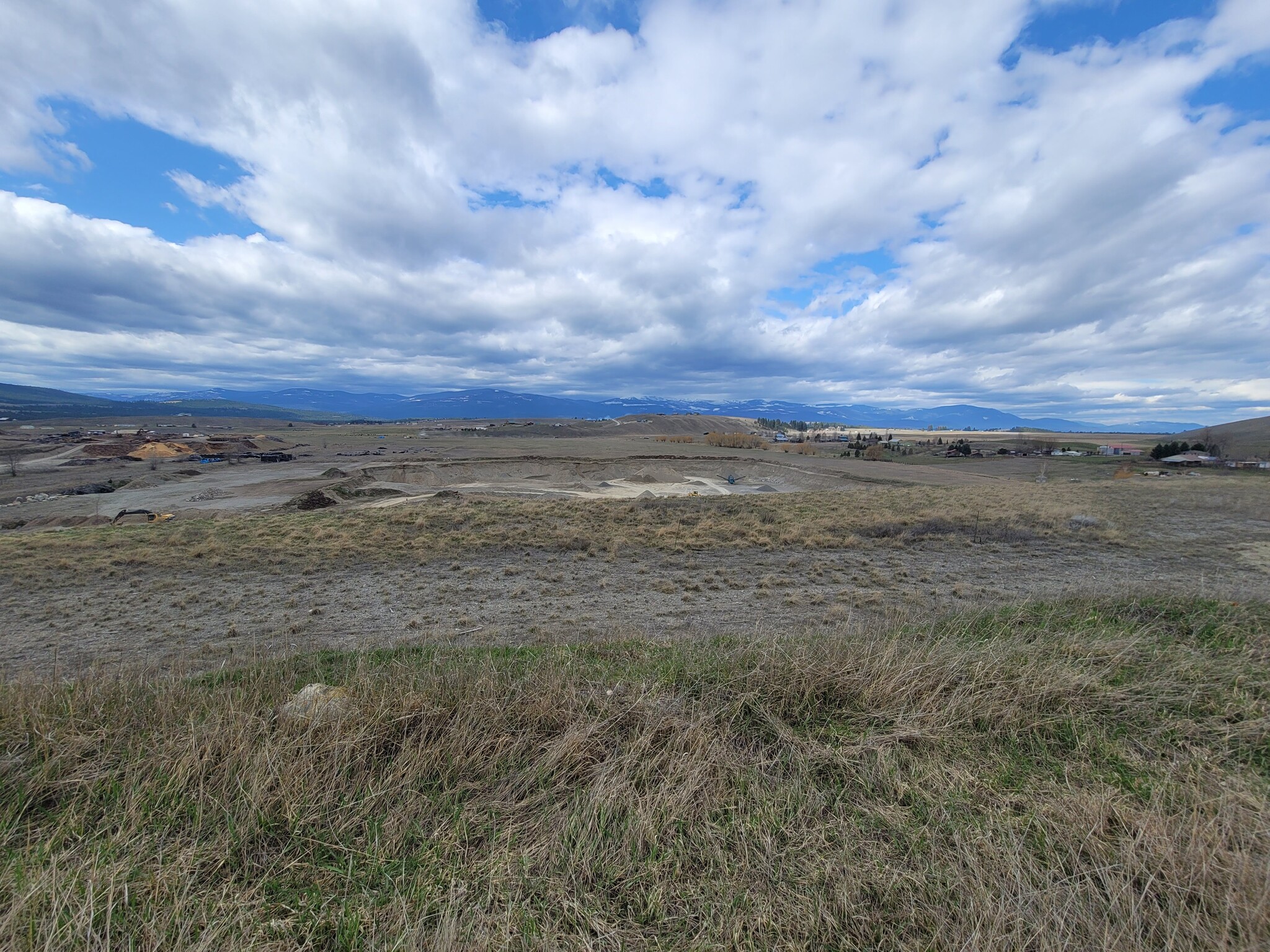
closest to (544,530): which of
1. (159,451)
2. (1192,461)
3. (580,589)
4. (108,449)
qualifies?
(580,589)

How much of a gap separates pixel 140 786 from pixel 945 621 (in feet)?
26.0

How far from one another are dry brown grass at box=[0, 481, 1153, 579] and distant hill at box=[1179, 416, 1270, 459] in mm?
59218

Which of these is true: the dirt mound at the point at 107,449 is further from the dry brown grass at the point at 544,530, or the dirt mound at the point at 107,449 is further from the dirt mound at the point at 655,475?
the dirt mound at the point at 655,475

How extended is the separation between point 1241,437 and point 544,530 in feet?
375

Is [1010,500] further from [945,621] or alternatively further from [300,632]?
[300,632]

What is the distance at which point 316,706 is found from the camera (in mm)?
3799

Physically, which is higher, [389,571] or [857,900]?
[857,900]

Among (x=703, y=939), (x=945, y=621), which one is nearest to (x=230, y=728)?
(x=703, y=939)

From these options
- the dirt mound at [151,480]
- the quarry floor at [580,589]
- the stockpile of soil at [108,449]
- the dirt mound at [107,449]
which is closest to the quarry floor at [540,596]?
the quarry floor at [580,589]

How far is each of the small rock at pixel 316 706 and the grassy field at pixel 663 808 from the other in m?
0.10

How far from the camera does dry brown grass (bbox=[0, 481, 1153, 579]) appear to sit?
45.2ft

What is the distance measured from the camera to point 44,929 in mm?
2070

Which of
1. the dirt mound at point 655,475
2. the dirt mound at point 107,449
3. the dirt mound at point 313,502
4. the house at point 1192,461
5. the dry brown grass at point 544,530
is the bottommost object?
the dirt mound at point 107,449

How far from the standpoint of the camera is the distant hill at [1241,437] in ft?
200
